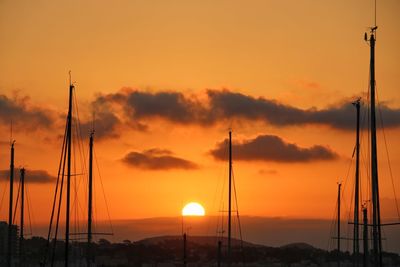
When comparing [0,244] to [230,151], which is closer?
[230,151]

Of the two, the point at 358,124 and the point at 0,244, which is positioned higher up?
the point at 358,124

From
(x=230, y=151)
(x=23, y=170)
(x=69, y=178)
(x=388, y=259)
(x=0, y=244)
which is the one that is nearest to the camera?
(x=69, y=178)

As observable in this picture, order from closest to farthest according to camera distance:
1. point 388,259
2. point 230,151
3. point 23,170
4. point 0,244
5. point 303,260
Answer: point 23,170, point 230,151, point 0,244, point 388,259, point 303,260

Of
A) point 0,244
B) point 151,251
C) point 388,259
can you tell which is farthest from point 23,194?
point 151,251

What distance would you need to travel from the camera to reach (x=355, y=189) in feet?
235

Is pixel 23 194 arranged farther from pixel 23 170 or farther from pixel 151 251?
pixel 151 251

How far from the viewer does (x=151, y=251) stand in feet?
635

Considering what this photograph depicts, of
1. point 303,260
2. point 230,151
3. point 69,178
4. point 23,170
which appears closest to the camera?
point 69,178

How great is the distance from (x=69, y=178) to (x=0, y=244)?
52.3 m

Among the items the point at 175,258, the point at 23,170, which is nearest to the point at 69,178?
the point at 23,170

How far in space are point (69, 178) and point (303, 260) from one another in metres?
122

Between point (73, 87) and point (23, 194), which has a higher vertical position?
point (73, 87)

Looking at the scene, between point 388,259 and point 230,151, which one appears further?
point 388,259

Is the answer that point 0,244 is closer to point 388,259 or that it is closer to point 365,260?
point 365,260
